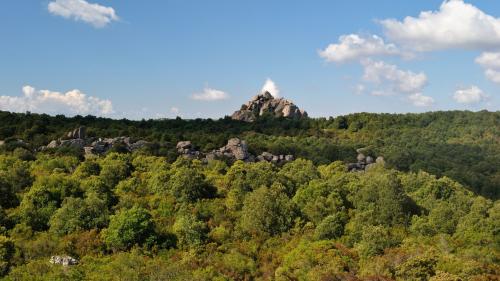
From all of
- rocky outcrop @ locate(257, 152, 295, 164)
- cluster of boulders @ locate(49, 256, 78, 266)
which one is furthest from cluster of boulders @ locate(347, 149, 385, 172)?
cluster of boulders @ locate(49, 256, 78, 266)

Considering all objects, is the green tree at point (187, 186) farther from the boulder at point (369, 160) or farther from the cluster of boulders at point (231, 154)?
the boulder at point (369, 160)

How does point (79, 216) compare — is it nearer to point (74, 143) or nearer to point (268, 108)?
point (74, 143)

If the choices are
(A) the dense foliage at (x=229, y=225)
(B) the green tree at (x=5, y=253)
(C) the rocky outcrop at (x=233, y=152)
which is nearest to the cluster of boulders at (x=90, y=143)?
(A) the dense foliage at (x=229, y=225)

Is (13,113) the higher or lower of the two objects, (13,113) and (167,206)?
the higher

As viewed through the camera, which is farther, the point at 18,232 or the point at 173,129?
the point at 173,129

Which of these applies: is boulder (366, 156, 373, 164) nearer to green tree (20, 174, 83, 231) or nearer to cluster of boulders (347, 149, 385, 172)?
cluster of boulders (347, 149, 385, 172)

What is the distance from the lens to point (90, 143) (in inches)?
3243

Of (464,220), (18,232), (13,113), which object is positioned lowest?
(18,232)

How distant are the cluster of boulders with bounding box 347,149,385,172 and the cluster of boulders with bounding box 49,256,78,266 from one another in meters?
62.1

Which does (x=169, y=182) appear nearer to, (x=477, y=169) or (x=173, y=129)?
(x=173, y=129)

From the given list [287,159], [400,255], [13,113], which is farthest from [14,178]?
[13,113]

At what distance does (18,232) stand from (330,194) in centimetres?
2880

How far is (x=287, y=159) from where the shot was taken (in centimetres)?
8819

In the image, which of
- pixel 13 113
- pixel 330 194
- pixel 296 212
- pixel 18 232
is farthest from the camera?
pixel 13 113
